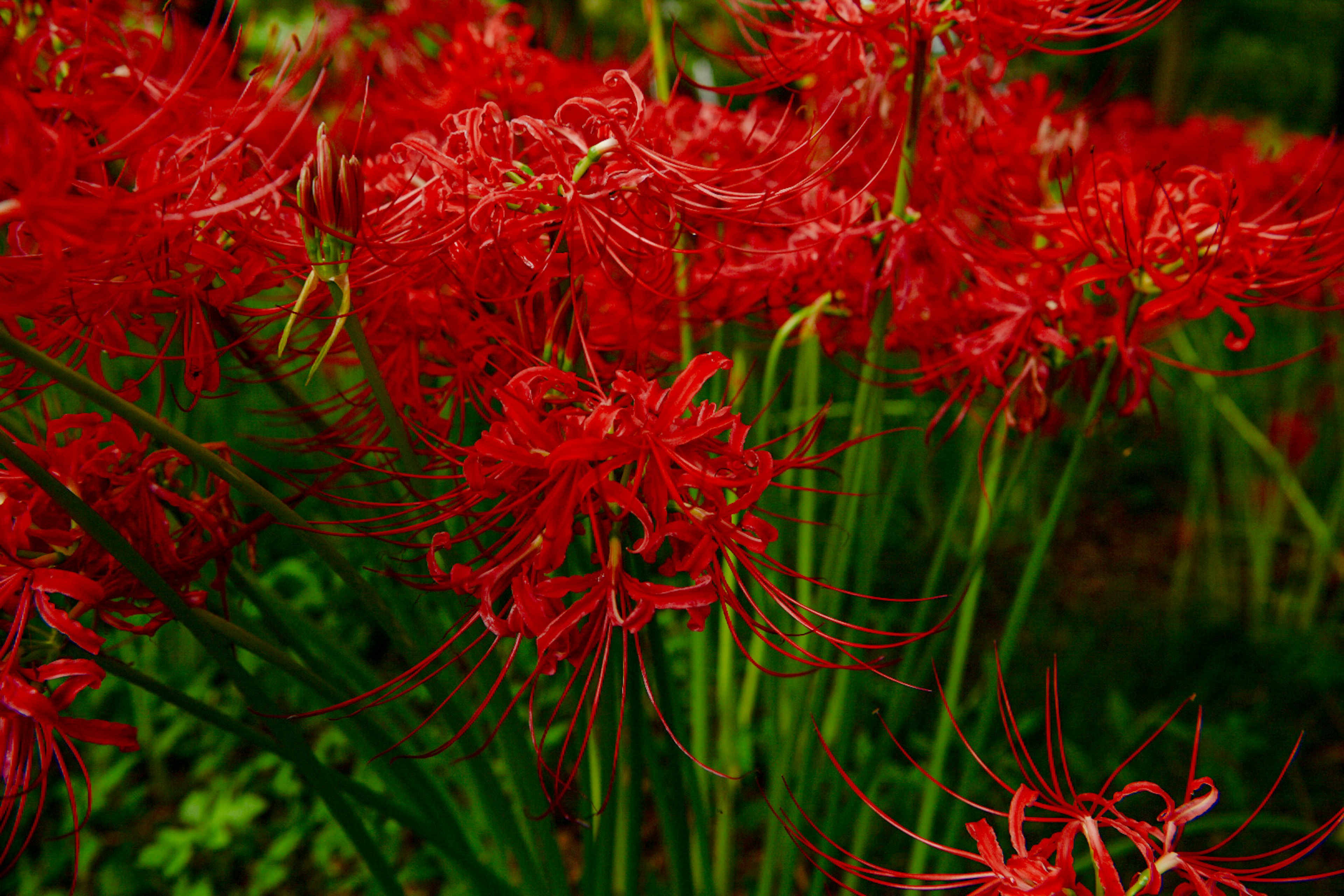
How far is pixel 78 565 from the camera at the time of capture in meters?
0.62

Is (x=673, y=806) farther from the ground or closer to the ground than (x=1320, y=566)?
farther from the ground

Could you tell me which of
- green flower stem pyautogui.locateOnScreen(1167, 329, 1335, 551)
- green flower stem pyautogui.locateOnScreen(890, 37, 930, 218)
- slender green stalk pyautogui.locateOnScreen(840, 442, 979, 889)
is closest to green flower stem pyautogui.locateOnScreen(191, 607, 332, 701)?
slender green stalk pyautogui.locateOnScreen(840, 442, 979, 889)

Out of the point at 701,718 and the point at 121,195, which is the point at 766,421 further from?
the point at 121,195

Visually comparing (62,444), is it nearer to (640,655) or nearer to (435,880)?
(640,655)

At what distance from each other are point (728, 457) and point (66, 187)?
1.38ft

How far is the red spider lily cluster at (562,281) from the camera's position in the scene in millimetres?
570

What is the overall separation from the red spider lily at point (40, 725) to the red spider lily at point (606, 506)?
18 cm

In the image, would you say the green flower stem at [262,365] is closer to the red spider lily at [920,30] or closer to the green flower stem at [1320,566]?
the red spider lily at [920,30]

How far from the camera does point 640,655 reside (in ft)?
2.14

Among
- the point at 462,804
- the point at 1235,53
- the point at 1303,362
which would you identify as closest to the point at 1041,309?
the point at 462,804

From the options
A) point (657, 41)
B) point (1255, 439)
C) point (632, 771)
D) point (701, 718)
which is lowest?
point (701, 718)

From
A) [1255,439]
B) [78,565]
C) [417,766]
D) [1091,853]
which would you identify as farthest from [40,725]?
[1255,439]

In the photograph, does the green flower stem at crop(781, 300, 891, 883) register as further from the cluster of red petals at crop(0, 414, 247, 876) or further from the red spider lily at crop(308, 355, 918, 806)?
the cluster of red petals at crop(0, 414, 247, 876)

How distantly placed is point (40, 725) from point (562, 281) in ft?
1.65
